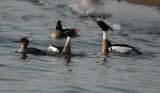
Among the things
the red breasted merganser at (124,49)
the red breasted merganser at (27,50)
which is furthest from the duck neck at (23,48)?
the red breasted merganser at (124,49)

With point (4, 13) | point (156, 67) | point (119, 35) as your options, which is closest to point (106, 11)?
point (4, 13)

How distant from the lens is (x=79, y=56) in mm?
19984

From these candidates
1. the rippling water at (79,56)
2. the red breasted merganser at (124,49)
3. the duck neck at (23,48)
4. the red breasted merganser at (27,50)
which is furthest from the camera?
the red breasted merganser at (124,49)

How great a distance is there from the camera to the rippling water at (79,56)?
14227mm

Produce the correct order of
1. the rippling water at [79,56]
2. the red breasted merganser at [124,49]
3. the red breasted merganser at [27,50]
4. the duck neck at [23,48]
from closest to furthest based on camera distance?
the rippling water at [79,56] → the red breasted merganser at [27,50] → the duck neck at [23,48] → the red breasted merganser at [124,49]

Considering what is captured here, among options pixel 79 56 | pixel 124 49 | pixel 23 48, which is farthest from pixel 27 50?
pixel 124 49

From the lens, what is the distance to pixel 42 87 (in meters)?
13.6

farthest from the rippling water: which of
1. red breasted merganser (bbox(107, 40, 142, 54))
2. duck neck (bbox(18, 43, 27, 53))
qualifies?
duck neck (bbox(18, 43, 27, 53))

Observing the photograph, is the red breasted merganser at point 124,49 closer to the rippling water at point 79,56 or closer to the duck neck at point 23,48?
the rippling water at point 79,56

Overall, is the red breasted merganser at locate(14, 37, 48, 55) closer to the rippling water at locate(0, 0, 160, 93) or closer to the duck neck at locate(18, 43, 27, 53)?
the duck neck at locate(18, 43, 27, 53)

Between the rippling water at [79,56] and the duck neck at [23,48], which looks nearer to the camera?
the rippling water at [79,56]

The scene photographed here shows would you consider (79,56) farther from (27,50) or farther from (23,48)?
(23,48)

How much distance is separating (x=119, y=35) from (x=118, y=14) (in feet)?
30.0

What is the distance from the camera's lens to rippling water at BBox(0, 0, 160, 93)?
1423 cm
